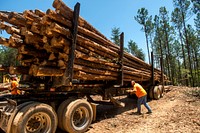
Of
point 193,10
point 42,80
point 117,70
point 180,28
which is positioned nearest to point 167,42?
point 180,28

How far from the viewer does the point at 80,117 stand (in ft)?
20.8

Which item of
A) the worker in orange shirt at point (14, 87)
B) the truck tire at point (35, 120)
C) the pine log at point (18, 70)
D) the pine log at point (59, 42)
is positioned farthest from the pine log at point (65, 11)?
the worker in orange shirt at point (14, 87)

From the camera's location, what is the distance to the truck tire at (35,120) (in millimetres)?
4566

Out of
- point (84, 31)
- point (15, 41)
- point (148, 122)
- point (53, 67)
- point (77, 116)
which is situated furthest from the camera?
point (148, 122)

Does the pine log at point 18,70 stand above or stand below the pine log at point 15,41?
below

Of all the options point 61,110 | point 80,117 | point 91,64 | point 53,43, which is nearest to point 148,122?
point 80,117

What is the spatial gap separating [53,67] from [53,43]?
75 cm

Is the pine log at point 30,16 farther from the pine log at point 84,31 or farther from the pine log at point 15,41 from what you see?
the pine log at point 84,31

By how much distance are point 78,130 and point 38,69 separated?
234 centimetres

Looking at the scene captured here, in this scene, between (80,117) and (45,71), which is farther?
(80,117)

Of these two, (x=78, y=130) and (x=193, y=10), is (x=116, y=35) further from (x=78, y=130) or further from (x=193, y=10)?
(x=78, y=130)

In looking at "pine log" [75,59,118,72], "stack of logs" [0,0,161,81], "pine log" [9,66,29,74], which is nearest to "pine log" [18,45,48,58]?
"stack of logs" [0,0,161,81]

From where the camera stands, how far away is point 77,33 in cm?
622

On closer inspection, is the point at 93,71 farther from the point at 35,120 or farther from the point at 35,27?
the point at 35,120
